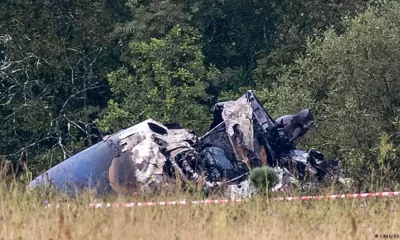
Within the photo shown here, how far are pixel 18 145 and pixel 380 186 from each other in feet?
49.5

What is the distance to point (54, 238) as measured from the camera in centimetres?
471

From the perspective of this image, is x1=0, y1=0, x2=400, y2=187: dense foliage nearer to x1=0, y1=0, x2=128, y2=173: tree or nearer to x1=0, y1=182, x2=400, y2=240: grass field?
x1=0, y1=0, x2=128, y2=173: tree

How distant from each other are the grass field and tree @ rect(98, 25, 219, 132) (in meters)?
13.5

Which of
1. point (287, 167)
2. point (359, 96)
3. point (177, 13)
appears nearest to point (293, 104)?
point (359, 96)

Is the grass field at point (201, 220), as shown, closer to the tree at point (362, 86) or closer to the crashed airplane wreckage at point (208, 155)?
the crashed airplane wreckage at point (208, 155)

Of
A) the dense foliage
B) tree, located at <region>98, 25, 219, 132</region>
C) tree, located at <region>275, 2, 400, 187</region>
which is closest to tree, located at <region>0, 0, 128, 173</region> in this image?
the dense foliage

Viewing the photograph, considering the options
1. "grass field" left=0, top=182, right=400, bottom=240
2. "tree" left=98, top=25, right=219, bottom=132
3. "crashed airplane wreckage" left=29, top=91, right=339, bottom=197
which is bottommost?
"grass field" left=0, top=182, right=400, bottom=240

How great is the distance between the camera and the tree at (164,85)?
1947 cm

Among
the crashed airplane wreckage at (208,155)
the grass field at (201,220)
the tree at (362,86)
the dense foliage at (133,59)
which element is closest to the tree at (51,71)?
the dense foliage at (133,59)

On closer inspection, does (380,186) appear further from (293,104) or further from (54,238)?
(293,104)

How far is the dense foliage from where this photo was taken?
19.8 meters

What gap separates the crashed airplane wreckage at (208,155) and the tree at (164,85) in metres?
7.22

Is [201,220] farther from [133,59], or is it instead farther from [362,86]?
[133,59]

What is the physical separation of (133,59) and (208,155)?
997 cm
